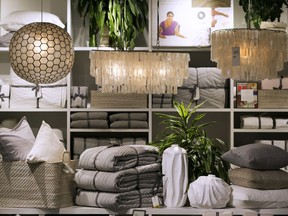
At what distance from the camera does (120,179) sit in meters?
3.54

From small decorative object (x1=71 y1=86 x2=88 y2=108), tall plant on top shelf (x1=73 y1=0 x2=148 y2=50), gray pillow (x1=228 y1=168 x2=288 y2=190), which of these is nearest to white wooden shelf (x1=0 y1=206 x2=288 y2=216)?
gray pillow (x1=228 y1=168 x2=288 y2=190)

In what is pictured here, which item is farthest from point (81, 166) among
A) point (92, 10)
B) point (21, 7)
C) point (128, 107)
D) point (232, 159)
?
point (21, 7)

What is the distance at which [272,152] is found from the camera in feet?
12.2

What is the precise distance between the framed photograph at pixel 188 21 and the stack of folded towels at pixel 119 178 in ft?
7.08

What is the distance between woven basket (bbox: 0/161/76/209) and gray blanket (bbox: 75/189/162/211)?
12 cm

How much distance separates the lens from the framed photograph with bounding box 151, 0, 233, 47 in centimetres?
570

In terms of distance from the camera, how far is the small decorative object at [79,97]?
579 centimetres

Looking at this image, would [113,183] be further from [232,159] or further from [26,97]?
[26,97]

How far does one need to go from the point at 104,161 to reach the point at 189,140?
88 centimetres

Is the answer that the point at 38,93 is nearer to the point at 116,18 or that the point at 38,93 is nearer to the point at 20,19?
the point at 20,19

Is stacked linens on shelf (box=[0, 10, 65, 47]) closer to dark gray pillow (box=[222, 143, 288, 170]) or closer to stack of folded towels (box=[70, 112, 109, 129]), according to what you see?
stack of folded towels (box=[70, 112, 109, 129])

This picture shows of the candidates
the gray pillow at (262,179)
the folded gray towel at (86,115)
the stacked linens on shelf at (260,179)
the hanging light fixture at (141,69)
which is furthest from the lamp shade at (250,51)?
the folded gray towel at (86,115)

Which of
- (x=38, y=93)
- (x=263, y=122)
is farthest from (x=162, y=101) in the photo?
(x=38, y=93)

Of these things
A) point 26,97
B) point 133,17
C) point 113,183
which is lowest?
point 113,183
